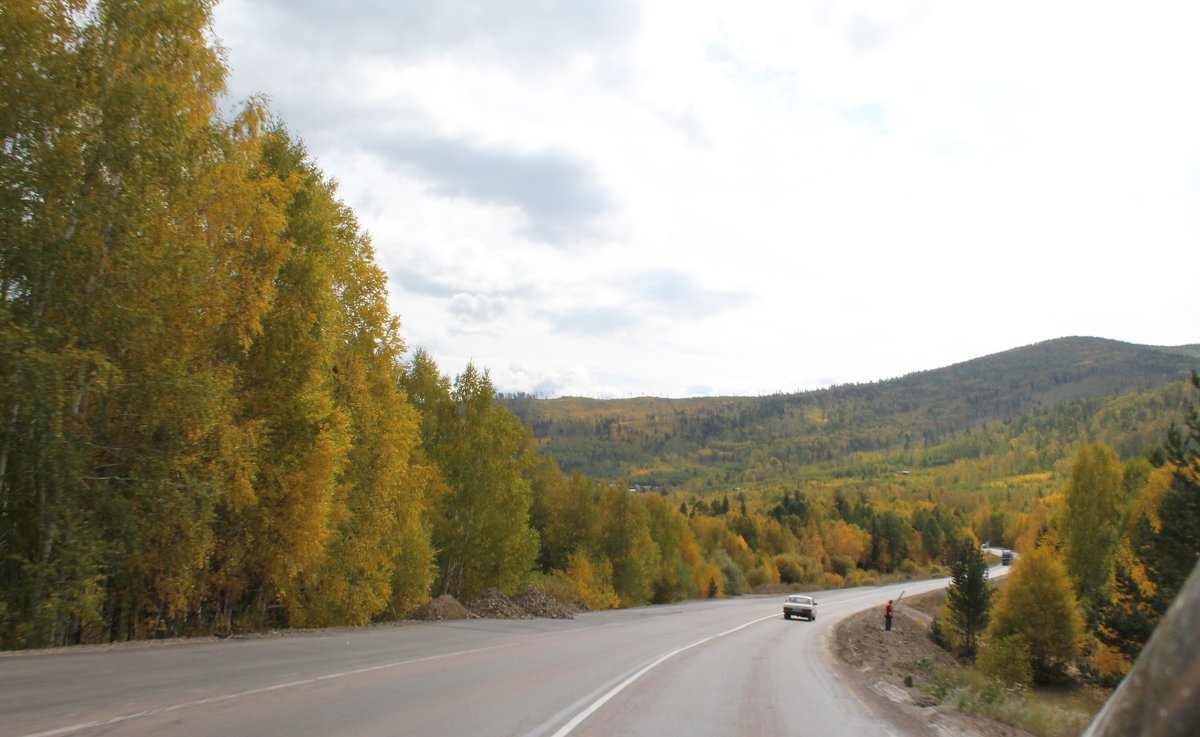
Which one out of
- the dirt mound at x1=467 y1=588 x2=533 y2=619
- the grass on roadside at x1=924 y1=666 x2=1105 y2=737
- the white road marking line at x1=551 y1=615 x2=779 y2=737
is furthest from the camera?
the dirt mound at x1=467 y1=588 x2=533 y2=619

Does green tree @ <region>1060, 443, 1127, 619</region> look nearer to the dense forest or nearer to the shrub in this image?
the shrub

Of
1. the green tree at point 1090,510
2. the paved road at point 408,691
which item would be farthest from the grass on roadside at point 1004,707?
the green tree at point 1090,510

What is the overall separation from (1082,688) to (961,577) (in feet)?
31.7

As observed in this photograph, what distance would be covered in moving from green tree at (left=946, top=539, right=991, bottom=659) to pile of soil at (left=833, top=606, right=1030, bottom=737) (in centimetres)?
1095

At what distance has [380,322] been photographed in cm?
2459

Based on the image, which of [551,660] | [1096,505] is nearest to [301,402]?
[551,660]

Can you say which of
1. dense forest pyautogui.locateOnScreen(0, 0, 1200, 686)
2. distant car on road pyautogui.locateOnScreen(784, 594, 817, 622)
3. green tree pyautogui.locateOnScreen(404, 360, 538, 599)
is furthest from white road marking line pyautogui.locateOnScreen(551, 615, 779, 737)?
distant car on road pyautogui.locateOnScreen(784, 594, 817, 622)

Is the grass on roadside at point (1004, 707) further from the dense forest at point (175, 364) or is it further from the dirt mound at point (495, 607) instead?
the dirt mound at point (495, 607)

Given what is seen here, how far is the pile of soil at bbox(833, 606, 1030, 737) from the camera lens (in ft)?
36.0

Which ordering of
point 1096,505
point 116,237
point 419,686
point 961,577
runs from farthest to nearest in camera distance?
1. point 1096,505
2. point 961,577
3. point 116,237
4. point 419,686

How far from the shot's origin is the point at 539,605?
33656 mm

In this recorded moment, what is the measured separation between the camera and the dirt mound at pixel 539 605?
3288 centimetres

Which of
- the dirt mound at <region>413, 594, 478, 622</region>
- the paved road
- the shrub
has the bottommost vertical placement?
the shrub

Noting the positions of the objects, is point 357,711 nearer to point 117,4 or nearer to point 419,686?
point 419,686
